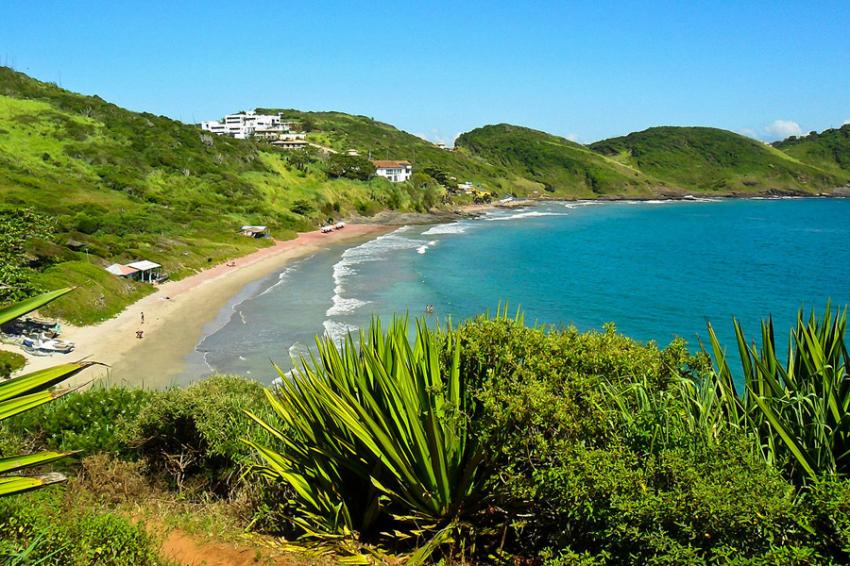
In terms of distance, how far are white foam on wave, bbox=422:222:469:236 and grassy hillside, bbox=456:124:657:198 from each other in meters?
73.6

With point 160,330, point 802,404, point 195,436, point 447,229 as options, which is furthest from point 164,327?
point 447,229

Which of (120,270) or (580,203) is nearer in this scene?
(120,270)

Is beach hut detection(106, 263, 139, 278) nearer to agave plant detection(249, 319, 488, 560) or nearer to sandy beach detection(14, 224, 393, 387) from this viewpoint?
sandy beach detection(14, 224, 393, 387)

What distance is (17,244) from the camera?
2994 centimetres

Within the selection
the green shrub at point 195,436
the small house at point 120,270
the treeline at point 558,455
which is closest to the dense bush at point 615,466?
the treeline at point 558,455

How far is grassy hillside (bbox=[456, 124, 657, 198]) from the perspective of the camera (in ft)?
519

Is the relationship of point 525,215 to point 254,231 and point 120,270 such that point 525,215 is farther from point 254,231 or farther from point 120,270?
point 120,270

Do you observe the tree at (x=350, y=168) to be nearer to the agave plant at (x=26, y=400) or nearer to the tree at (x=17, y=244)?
the tree at (x=17, y=244)

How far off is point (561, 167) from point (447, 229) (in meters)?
98.7

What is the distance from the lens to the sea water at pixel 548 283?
104 feet

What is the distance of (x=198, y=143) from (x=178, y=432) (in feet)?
259

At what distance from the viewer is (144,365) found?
2544 cm

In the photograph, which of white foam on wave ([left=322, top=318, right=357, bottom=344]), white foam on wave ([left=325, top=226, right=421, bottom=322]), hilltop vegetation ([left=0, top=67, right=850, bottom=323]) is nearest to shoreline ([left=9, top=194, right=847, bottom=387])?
hilltop vegetation ([left=0, top=67, right=850, bottom=323])

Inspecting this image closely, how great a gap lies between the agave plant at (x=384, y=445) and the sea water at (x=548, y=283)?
25.9ft
